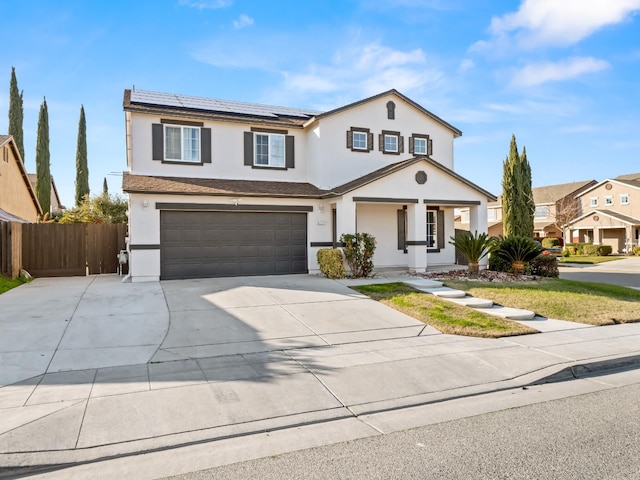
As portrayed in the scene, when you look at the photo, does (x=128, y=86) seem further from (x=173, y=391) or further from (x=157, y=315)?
(x=173, y=391)

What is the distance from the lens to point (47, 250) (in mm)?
15234

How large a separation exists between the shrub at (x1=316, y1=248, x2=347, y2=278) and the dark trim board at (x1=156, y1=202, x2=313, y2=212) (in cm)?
194

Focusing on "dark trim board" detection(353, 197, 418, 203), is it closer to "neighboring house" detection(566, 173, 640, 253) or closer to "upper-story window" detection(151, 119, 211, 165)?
"upper-story window" detection(151, 119, 211, 165)

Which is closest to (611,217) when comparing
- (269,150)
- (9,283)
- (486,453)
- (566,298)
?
A: (566,298)

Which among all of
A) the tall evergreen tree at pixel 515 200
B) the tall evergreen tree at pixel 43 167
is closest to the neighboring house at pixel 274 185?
the tall evergreen tree at pixel 515 200

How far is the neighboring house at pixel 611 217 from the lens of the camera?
4019 cm

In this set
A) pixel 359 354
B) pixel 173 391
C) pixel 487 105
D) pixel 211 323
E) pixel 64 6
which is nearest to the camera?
pixel 173 391

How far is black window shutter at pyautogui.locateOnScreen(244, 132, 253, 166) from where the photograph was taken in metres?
16.2

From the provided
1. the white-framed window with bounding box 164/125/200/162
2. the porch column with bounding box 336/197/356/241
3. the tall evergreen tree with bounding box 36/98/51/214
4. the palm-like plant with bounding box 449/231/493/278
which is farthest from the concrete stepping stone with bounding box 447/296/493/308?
the tall evergreen tree with bounding box 36/98/51/214

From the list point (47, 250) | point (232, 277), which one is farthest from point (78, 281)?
point (232, 277)

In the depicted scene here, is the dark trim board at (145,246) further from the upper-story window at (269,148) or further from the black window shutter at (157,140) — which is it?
the upper-story window at (269,148)

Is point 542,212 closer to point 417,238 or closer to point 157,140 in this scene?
point 417,238

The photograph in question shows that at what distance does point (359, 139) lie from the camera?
17.2 meters

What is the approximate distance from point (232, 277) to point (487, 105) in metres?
11.6
